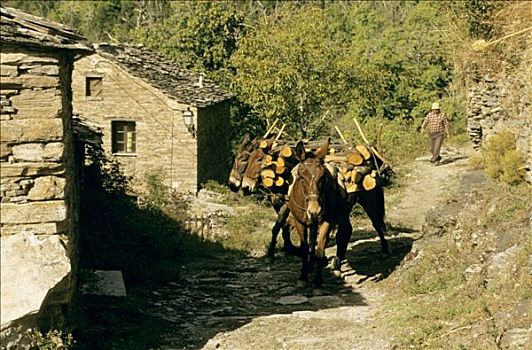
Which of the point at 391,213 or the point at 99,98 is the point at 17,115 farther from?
the point at 99,98

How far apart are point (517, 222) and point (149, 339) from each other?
16.0 ft

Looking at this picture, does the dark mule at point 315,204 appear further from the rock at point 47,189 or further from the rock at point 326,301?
the rock at point 47,189

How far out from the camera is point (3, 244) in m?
7.24

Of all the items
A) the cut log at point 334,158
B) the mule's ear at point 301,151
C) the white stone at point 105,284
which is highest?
the mule's ear at point 301,151

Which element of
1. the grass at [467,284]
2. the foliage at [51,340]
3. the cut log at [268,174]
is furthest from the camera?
the cut log at [268,174]

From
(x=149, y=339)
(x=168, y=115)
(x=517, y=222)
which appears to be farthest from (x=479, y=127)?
(x=149, y=339)

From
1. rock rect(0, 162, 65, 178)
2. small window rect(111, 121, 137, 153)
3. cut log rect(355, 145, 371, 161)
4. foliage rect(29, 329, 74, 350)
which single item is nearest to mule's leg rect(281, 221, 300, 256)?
cut log rect(355, 145, 371, 161)

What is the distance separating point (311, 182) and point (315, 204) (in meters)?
0.32

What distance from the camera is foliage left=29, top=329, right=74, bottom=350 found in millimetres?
7352

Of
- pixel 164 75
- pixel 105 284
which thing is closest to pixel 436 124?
pixel 164 75

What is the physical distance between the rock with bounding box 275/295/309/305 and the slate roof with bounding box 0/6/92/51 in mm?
5091

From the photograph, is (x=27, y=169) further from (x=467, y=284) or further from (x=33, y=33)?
(x=467, y=284)

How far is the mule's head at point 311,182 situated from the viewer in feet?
37.2

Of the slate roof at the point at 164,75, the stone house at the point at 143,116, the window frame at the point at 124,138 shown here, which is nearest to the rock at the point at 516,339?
the stone house at the point at 143,116
